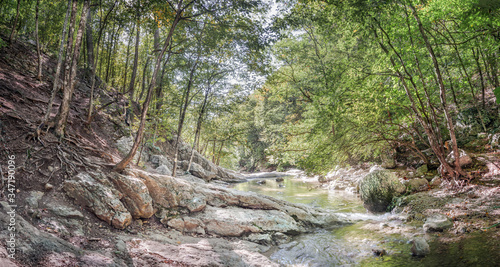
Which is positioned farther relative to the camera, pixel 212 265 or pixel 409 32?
pixel 409 32

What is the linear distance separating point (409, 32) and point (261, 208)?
7168 mm

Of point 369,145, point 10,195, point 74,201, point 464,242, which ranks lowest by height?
point 464,242

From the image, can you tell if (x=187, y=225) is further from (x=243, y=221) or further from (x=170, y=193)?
(x=243, y=221)

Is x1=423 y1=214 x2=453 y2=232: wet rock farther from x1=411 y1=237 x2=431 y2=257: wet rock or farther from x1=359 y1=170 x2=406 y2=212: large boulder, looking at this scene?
x1=359 y1=170 x2=406 y2=212: large boulder

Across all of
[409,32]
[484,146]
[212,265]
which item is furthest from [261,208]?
[484,146]

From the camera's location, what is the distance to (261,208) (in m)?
7.27

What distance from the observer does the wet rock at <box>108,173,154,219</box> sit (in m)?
5.03

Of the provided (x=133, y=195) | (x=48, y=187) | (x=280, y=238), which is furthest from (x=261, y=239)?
(x=48, y=187)

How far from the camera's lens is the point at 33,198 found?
11.8 ft

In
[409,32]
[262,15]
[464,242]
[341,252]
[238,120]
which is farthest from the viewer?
[238,120]

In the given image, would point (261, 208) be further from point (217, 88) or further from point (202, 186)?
point (217, 88)

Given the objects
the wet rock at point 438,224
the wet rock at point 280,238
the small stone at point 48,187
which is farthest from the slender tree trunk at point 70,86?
the wet rock at point 438,224

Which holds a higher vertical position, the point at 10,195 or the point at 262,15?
the point at 262,15

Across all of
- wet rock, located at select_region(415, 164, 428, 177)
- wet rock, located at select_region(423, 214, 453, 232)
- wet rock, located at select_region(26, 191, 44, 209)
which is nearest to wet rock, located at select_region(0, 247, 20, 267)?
wet rock, located at select_region(26, 191, 44, 209)
